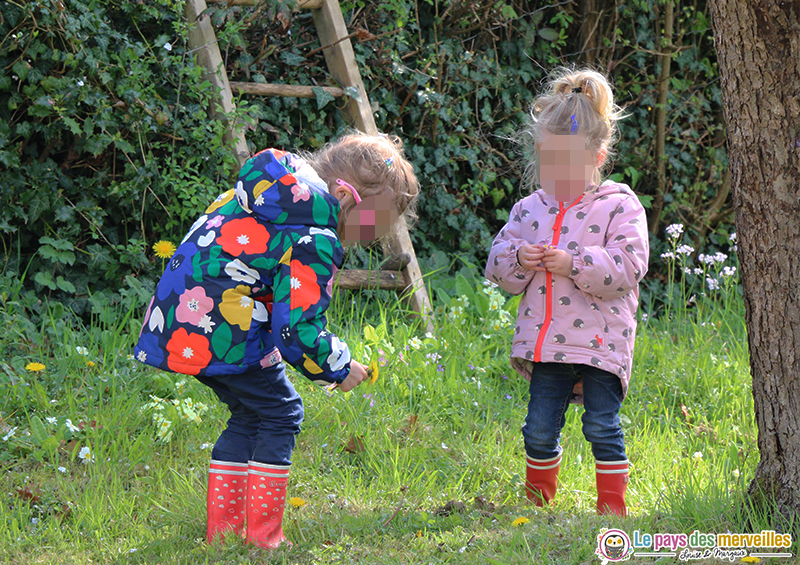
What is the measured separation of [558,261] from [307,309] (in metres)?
0.80

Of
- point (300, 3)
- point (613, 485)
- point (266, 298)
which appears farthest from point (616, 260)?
point (300, 3)

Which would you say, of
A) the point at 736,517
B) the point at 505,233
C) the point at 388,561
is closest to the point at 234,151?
the point at 505,233

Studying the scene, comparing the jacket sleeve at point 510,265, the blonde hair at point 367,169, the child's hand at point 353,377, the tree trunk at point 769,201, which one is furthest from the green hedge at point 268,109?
the child's hand at point 353,377

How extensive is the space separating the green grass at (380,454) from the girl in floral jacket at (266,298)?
23 cm

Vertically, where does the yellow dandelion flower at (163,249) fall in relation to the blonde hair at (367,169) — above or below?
above

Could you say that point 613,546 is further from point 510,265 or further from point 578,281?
point 510,265

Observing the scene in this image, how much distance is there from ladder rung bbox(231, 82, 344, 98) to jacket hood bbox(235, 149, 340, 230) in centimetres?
170

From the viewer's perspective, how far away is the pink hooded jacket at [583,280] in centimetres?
221

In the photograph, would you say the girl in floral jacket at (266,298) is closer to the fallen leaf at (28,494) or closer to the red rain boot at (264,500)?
the red rain boot at (264,500)

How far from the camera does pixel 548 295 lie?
232cm

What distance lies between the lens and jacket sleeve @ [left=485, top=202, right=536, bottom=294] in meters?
2.36

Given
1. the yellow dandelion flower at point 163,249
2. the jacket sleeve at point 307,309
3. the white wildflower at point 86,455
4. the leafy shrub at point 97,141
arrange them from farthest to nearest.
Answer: the yellow dandelion flower at point 163,249 → the leafy shrub at point 97,141 → the white wildflower at point 86,455 → the jacket sleeve at point 307,309

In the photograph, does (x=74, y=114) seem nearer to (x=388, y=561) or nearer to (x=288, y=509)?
(x=288, y=509)

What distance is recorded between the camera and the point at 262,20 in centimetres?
373
